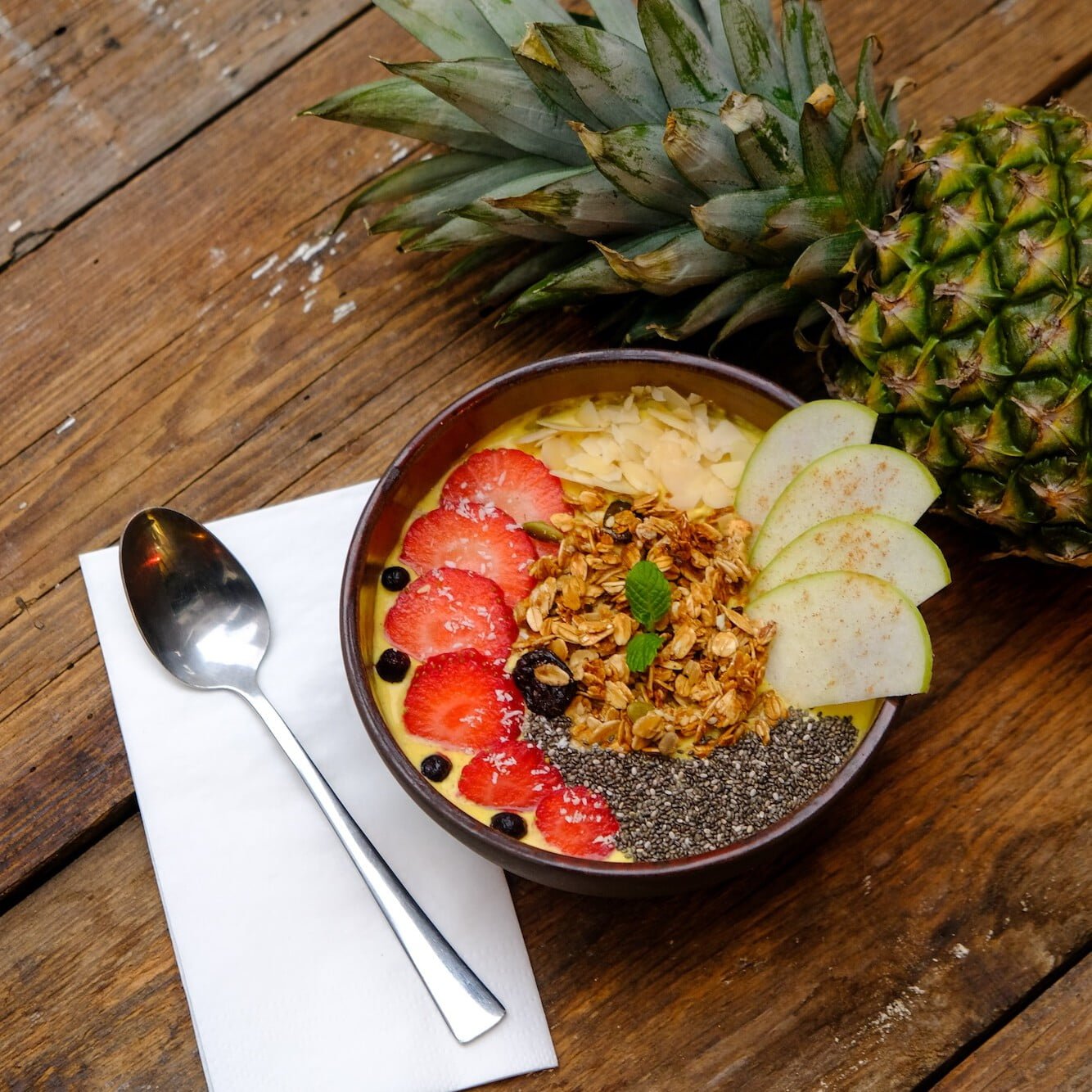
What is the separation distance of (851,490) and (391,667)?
57cm

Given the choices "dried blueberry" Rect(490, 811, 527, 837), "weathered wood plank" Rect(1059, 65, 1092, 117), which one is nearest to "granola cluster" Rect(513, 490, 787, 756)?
"dried blueberry" Rect(490, 811, 527, 837)

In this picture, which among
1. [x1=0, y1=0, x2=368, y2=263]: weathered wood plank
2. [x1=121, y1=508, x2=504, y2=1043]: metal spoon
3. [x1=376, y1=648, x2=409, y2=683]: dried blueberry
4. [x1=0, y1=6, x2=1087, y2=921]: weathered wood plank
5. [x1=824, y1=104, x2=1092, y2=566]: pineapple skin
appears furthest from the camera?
[x1=0, y1=0, x2=368, y2=263]: weathered wood plank

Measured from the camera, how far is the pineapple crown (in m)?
1.18

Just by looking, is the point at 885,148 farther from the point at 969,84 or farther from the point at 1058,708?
the point at 1058,708

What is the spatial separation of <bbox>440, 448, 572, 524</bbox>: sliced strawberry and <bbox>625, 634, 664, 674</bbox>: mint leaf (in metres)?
0.22

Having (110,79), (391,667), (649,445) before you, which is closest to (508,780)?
(391,667)

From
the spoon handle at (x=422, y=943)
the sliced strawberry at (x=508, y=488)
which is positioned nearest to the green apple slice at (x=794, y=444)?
the sliced strawberry at (x=508, y=488)

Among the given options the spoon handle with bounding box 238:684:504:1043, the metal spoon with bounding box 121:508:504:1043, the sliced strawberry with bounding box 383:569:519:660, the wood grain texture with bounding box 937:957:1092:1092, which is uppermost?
the metal spoon with bounding box 121:508:504:1043

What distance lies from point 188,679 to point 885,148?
1090mm

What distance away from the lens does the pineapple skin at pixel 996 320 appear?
1157mm

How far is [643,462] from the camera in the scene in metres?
1.36

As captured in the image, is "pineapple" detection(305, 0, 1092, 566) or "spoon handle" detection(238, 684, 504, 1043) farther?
"spoon handle" detection(238, 684, 504, 1043)

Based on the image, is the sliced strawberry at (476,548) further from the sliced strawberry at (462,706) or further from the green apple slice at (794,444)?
the green apple slice at (794,444)

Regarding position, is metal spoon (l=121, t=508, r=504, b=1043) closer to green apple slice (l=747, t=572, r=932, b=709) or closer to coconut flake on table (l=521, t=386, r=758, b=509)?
coconut flake on table (l=521, t=386, r=758, b=509)
